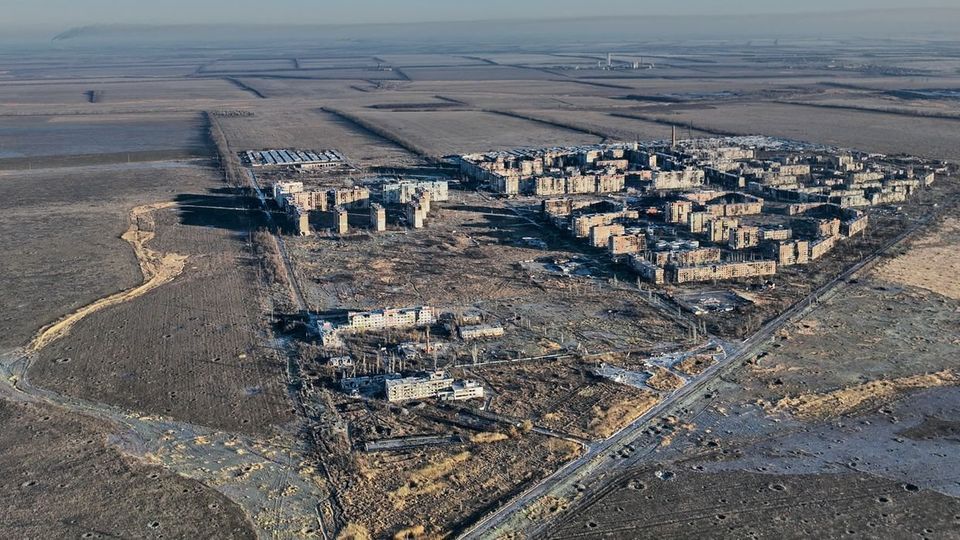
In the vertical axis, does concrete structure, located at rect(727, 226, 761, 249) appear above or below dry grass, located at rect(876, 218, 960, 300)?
above

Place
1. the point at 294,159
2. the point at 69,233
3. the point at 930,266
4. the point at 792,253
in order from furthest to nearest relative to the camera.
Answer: the point at 294,159, the point at 69,233, the point at 792,253, the point at 930,266

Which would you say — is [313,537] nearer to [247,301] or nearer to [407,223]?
[247,301]

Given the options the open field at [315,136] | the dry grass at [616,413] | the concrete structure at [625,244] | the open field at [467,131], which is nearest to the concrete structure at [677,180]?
the concrete structure at [625,244]

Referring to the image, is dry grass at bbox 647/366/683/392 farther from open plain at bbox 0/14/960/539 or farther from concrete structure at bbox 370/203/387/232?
concrete structure at bbox 370/203/387/232

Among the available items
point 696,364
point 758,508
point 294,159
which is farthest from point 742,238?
point 294,159

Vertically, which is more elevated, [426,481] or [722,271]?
[722,271]

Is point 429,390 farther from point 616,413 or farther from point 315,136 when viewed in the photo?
point 315,136

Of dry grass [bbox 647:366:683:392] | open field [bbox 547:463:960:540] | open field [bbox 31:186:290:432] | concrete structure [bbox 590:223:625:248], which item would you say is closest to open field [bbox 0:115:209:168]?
open field [bbox 31:186:290:432]

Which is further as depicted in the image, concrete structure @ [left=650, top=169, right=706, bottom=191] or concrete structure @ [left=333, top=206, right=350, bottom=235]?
concrete structure @ [left=650, top=169, right=706, bottom=191]
